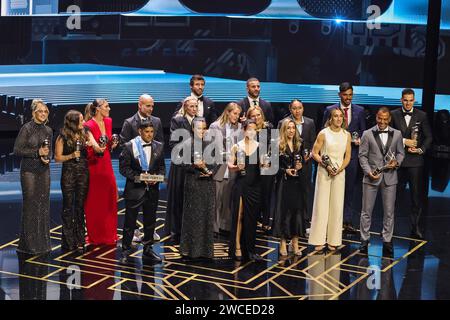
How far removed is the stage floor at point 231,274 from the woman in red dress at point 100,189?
0.67 ft

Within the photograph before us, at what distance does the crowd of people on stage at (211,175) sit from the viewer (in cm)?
824

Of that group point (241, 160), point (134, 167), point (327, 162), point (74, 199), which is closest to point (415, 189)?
point (327, 162)

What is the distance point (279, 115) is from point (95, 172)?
6.01 m

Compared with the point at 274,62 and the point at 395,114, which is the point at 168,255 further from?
the point at 274,62

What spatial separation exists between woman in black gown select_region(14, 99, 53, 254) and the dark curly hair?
16 cm

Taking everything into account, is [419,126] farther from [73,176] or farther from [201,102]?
[73,176]

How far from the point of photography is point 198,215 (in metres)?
8.23

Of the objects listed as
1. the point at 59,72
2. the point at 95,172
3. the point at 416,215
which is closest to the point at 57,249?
the point at 95,172

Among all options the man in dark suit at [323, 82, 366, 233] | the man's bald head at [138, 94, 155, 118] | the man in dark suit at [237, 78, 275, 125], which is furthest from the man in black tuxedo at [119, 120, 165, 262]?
the man in dark suit at [323, 82, 366, 233]

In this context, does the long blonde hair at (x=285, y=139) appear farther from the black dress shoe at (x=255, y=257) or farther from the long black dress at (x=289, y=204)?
the black dress shoe at (x=255, y=257)

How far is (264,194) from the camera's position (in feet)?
29.4

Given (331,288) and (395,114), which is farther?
(395,114)

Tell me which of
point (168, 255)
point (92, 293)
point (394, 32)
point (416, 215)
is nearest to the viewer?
point (92, 293)

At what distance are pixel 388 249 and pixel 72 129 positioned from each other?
3.16 m
